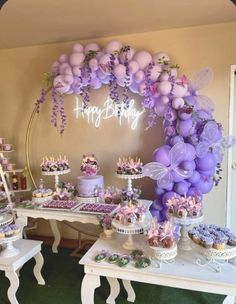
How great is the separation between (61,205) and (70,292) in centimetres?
80

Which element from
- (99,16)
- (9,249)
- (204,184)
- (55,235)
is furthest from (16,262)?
(99,16)

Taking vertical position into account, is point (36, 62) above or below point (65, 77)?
above

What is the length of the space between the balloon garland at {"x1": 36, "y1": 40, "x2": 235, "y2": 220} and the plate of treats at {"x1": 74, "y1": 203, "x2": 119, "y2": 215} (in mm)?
443

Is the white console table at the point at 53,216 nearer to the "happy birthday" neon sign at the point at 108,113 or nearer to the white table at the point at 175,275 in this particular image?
the white table at the point at 175,275

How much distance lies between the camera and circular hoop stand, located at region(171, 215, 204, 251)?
207 centimetres

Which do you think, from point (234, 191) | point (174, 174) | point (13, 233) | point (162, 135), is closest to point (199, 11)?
point (162, 135)

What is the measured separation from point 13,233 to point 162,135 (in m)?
1.83

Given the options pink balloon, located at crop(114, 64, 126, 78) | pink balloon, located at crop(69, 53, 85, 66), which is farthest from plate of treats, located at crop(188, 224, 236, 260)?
pink balloon, located at crop(69, 53, 85, 66)

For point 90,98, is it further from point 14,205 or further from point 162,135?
point 14,205

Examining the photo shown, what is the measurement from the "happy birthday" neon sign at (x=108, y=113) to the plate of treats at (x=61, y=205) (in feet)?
3.35

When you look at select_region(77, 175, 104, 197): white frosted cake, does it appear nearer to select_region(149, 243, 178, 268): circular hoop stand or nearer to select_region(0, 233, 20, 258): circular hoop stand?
select_region(0, 233, 20, 258): circular hoop stand

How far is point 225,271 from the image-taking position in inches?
69.8

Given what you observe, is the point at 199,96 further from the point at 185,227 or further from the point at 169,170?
the point at 185,227

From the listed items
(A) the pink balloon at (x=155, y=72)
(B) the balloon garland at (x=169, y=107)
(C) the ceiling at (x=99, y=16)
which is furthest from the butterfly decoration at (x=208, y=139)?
(C) the ceiling at (x=99, y=16)
